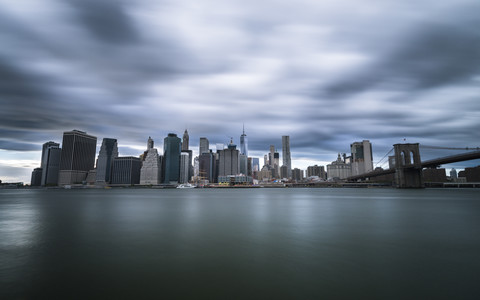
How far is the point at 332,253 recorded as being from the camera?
1449cm

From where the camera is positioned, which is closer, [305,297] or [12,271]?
[305,297]

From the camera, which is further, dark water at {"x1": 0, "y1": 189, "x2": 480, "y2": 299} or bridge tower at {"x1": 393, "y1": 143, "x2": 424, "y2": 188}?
bridge tower at {"x1": 393, "y1": 143, "x2": 424, "y2": 188}

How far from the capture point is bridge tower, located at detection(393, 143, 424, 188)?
392ft

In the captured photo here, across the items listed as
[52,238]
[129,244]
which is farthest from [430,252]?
[52,238]

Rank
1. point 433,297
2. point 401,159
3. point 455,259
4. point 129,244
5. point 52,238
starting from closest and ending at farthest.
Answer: point 433,297 → point 455,259 → point 129,244 → point 52,238 → point 401,159

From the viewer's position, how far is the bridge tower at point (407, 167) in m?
119

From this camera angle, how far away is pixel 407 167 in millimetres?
116562

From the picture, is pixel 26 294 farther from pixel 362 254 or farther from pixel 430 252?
pixel 430 252

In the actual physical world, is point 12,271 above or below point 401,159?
below

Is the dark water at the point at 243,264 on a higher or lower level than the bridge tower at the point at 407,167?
lower

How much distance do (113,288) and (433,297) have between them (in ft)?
38.1

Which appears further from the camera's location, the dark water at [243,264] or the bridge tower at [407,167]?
the bridge tower at [407,167]

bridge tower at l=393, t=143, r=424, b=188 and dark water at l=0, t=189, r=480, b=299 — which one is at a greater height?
bridge tower at l=393, t=143, r=424, b=188

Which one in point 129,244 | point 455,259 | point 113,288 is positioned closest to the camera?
point 113,288
